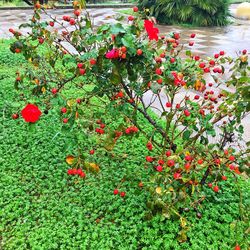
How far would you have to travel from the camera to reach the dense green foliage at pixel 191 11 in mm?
10578

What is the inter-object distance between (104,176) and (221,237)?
105 cm

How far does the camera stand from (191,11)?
35.0 feet

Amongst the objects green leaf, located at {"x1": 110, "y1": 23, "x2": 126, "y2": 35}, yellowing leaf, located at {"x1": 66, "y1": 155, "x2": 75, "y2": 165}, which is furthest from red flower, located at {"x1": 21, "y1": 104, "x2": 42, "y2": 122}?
green leaf, located at {"x1": 110, "y1": 23, "x2": 126, "y2": 35}

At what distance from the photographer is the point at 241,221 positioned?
2379mm

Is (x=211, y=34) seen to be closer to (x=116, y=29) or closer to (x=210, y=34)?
(x=210, y=34)

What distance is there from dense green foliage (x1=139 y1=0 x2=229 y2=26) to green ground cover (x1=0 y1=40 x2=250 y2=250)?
8348mm

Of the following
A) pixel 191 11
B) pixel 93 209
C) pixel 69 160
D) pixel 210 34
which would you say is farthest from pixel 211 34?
pixel 69 160

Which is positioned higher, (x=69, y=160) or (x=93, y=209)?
(x=69, y=160)

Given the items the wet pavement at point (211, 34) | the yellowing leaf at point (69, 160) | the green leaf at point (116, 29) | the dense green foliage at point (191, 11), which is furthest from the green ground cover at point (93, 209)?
the dense green foliage at point (191, 11)

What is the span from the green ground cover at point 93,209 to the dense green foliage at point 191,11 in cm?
835

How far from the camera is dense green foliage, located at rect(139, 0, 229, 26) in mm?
10578

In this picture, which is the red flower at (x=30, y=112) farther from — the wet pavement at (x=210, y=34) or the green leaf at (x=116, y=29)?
the wet pavement at (x=210, y=34)

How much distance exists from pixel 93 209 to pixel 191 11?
30.9 feet

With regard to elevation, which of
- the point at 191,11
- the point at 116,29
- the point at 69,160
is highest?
the point at 116,29
